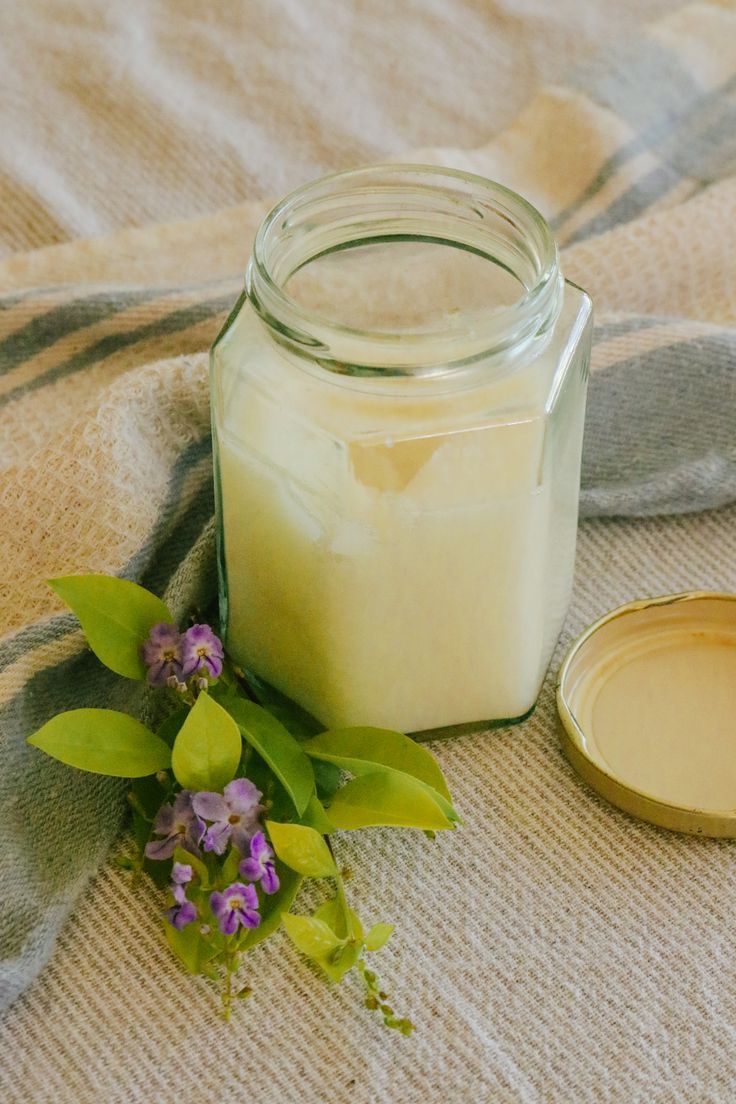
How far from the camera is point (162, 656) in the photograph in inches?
20.7

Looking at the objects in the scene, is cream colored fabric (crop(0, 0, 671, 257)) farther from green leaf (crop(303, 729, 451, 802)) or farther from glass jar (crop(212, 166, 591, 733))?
green leaf (crop(303, 729, 451, 802))

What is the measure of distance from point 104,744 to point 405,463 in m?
0.16

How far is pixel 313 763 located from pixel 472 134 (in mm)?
501

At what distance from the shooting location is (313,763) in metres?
0.55

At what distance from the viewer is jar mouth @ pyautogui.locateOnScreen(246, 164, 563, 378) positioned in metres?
0.47

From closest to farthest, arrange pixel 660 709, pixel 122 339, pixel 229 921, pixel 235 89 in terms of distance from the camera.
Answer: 1. pixel 229 921
2. pixel 660 709
3. pixel 122 339
4. pixel 235 89

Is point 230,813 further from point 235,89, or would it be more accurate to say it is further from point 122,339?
point 235,89

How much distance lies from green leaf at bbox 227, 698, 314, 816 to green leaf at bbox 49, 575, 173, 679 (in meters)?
0.04

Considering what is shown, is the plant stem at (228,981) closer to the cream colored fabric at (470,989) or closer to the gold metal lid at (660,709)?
the cream colored fabric at (470,989)

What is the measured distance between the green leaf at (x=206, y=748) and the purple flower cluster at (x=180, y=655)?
2 centimetres

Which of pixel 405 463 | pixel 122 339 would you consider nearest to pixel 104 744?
pixel 405 463

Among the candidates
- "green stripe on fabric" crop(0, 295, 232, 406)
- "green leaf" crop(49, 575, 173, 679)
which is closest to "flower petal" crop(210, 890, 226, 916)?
"green leaf" crop(49, 575, 173, 679)

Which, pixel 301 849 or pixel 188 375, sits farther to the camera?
pixel 188 375

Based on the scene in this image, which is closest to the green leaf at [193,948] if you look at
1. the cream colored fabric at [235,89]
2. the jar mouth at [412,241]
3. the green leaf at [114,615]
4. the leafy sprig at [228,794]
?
the leafy sprig at [228,794]
